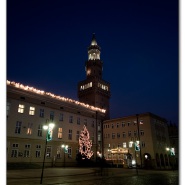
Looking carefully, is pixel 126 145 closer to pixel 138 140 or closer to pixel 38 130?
pixel 138 140

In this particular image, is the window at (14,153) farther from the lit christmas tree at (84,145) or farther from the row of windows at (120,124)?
the row of windows at (120,124)

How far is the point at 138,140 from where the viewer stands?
46094 mm

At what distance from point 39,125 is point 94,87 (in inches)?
1358

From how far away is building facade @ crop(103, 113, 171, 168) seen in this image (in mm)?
45719

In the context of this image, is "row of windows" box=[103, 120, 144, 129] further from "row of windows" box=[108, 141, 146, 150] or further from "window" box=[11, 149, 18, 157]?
"window" box=[11, 149, 18, 157]

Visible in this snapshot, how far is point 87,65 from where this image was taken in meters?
78.8

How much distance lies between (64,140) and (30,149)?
28.8 ft

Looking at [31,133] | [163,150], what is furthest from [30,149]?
[163,150]

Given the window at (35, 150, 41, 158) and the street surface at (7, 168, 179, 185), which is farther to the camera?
the window at (35, 150, 41, 158)

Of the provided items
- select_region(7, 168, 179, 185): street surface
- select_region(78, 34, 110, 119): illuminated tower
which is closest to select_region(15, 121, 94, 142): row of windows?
select_region(7, 168, 179, 185): street surface

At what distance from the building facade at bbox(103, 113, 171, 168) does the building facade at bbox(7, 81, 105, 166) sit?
1033 centimetres

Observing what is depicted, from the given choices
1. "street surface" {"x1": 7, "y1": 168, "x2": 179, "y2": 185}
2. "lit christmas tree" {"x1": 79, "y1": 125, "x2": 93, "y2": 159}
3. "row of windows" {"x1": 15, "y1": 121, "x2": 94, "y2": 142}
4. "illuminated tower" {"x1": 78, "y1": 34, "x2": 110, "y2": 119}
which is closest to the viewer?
"street surface" {"x1": 7, "y1": 168, "x2": 179, "y2": 185}
